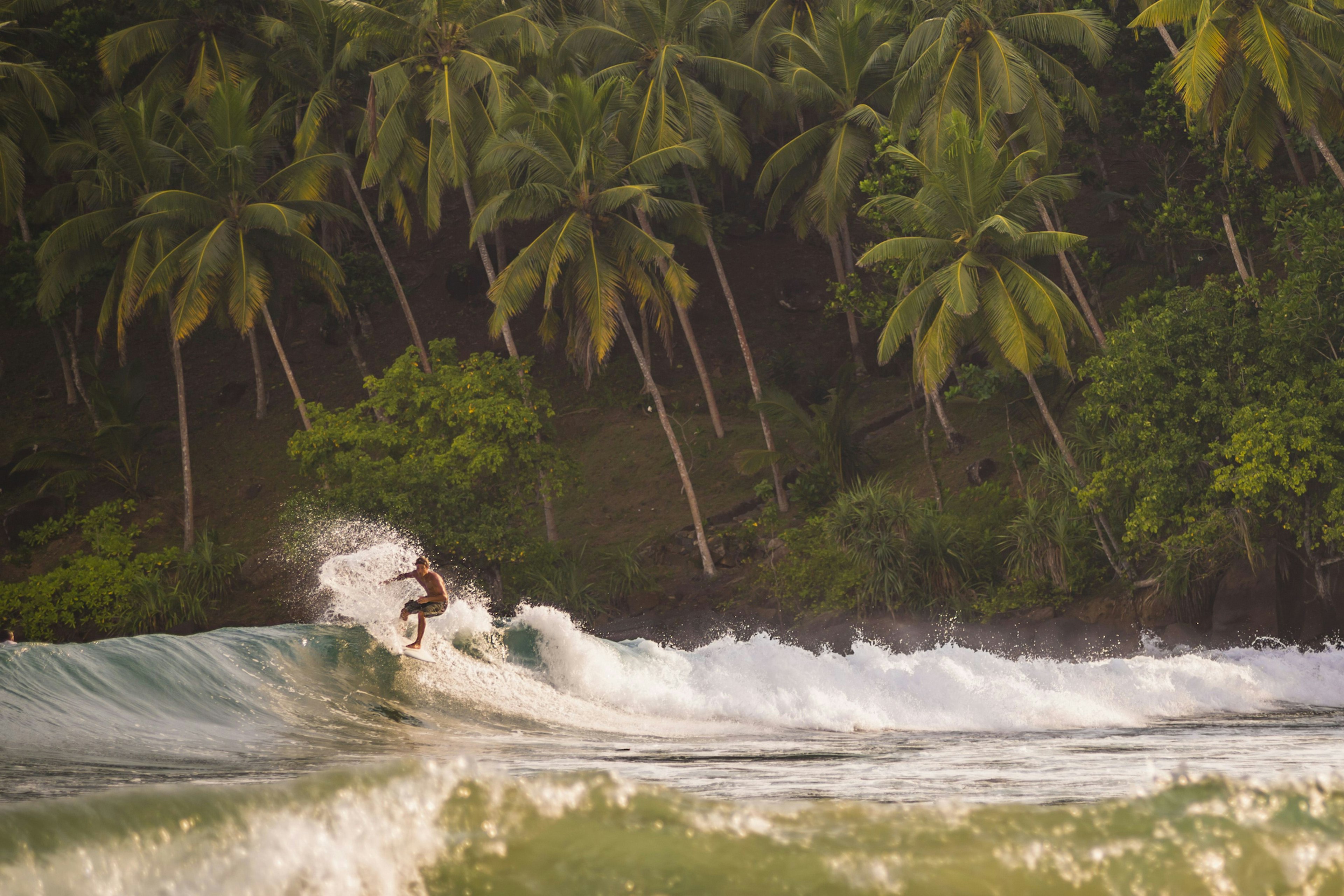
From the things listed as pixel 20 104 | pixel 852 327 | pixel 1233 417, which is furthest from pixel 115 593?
pixel 1233 417

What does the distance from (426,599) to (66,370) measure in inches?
1070

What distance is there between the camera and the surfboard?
15.1m

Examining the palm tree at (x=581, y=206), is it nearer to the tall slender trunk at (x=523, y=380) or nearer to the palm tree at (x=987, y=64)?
the tall slender trunk at (x=523, y=380)

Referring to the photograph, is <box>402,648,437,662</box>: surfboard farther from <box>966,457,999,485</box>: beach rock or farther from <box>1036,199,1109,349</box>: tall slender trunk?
<box>1036,199,1109,349</box>: tall slender trunk

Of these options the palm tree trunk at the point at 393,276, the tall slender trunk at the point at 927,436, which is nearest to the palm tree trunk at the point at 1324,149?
the tall slender trunk at the point at 927,436

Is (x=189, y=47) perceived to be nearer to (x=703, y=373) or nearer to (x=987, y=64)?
(x=703, y=373)

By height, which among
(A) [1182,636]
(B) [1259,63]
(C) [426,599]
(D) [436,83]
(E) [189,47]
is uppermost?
(E) [189,47]

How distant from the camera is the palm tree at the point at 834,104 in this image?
26.8 m

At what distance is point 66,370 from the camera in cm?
3603

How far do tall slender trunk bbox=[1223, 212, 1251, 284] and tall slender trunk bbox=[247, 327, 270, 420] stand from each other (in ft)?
88.6

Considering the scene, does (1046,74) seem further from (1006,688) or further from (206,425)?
(206,425)

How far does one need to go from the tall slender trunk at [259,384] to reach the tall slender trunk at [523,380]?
834 centimetres

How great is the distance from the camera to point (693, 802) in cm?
488

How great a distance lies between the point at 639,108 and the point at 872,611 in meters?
13.6
